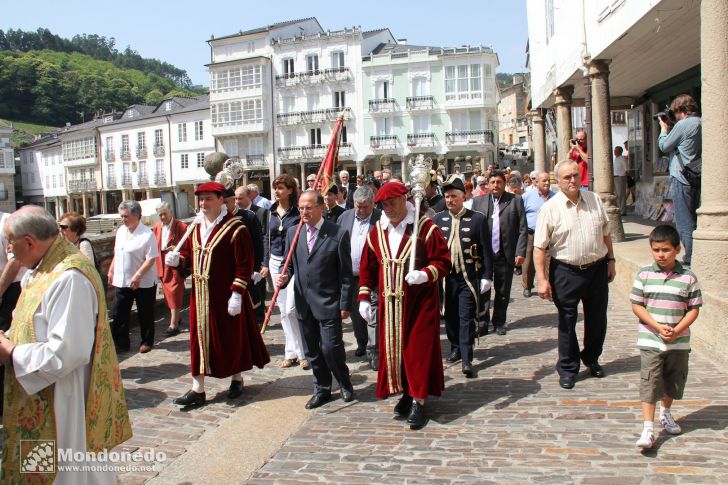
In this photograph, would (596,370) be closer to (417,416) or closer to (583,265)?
(583,265)

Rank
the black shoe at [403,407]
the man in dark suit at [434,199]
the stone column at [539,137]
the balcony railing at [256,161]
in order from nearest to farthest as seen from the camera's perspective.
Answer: the black shoe at [403,407] → the man in dark suit at [434,199] → the stone column at [539,137] → the balcony railing at [256,161]

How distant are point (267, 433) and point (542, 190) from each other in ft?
21.0

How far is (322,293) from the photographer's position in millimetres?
5852

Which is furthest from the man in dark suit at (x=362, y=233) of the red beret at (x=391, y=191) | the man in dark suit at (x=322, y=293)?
the red beret at (x=391, y=191)

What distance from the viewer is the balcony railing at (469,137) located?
52406mm

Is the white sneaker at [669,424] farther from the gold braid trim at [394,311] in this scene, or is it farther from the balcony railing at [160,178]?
the balcony railing at [160,178]

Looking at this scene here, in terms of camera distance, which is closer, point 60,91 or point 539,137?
point 539,137

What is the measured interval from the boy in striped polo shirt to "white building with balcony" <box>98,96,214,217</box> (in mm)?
58617

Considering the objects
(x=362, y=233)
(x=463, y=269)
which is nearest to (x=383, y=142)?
(x=362, y=233)

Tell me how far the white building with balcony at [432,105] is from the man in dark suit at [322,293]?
152ft

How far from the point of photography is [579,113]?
132 ft

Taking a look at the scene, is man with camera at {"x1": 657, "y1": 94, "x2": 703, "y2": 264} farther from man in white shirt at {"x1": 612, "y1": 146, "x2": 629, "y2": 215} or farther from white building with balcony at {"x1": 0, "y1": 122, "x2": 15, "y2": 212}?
white building with balcony at {"x1": 0, "y1": 122, "x2": 15, "y2": 212}

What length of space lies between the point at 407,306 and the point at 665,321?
1.94 m

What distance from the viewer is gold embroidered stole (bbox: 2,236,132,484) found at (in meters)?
3.12
